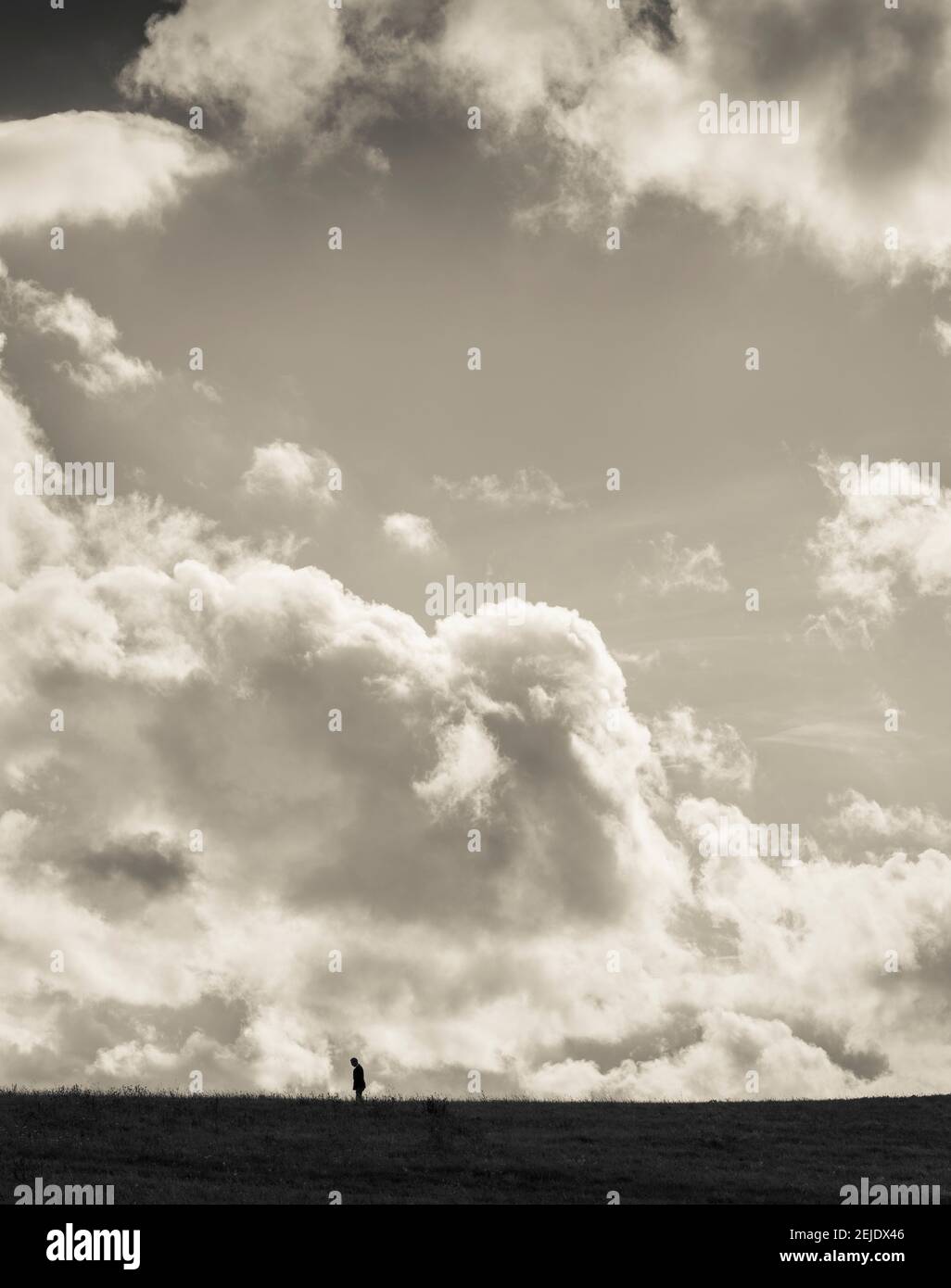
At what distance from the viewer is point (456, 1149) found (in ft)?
129

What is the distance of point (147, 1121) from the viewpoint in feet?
137

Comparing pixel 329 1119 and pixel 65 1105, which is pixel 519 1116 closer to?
pixel 329 1119

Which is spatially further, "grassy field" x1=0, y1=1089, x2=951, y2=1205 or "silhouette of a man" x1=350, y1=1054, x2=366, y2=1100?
"silhouette of a man" x1=350, y1=1054, x2=366, y2=1100

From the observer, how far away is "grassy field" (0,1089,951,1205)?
34.4 m

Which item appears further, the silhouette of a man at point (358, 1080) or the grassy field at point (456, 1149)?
the silhouette of a man at point (358, 1080)

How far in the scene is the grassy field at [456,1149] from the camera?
34.4 meters
